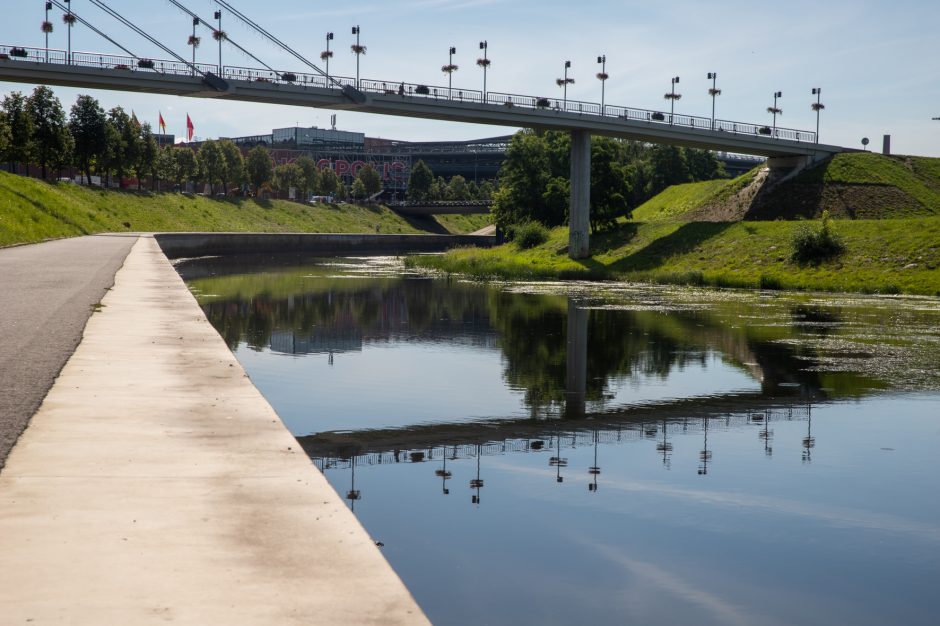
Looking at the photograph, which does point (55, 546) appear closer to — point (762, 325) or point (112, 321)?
point (112, 321)

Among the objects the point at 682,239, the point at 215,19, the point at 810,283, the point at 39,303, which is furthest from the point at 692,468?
the point at 215,19

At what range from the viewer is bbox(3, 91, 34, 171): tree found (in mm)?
95000

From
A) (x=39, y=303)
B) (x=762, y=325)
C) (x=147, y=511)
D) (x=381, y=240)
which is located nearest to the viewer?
(x=147, y=511)

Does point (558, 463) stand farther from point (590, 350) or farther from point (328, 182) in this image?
point (328, 182)

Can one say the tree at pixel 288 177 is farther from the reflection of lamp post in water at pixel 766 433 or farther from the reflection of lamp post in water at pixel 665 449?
the reflection of lamp post in water at pixel 665 449

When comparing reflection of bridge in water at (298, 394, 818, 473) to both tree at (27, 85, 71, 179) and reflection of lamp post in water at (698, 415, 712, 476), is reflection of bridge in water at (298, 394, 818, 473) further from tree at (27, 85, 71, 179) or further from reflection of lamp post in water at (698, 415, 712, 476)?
tree at (27, 85, 71, 179)

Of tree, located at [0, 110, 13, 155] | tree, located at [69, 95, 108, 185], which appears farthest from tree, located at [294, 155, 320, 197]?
tree, located at [0, 110, 13, 155]

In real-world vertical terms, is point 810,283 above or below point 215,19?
below

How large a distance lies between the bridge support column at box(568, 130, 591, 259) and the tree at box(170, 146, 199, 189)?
76294mm

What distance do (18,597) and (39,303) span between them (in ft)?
64.0

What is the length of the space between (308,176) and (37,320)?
15805 cm

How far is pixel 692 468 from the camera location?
529 inches

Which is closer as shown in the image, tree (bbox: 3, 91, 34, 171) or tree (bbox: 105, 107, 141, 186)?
tree (bbox: 3, 91, 34, 171)

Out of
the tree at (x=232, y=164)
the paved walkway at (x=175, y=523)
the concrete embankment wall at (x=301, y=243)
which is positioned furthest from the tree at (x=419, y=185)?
the paved walkway at (x=175, y=523)
